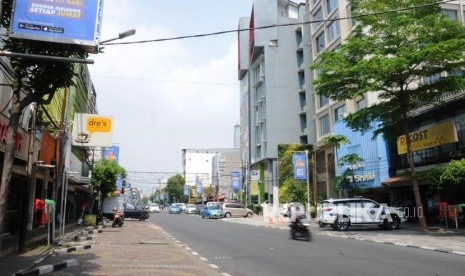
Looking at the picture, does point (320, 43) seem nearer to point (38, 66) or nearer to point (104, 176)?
point (104, 176)

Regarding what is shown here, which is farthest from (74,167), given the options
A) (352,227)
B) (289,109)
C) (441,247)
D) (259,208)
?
(289,109)

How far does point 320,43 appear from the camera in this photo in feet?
165

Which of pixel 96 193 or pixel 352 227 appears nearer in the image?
pixel 352 227

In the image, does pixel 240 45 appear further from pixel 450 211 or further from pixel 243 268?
pixel 243 268

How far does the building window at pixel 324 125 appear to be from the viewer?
48.0 m

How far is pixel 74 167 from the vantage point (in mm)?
28953

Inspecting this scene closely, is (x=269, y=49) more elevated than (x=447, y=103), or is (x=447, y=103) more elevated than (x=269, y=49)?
(x=269, y=49)

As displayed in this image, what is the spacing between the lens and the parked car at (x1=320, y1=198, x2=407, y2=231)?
24.9 metres

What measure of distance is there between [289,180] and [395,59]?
115 ft

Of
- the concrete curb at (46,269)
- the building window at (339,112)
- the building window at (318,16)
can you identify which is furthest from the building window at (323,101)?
the concrete curb at (46,269)

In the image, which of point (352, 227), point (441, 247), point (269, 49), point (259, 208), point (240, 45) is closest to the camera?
point (441, 247)

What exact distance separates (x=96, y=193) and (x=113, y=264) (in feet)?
102

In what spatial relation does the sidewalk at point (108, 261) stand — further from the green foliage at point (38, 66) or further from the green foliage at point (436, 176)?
the green foliage at point (436, 176)

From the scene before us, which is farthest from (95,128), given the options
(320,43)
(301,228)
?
(320,43)
